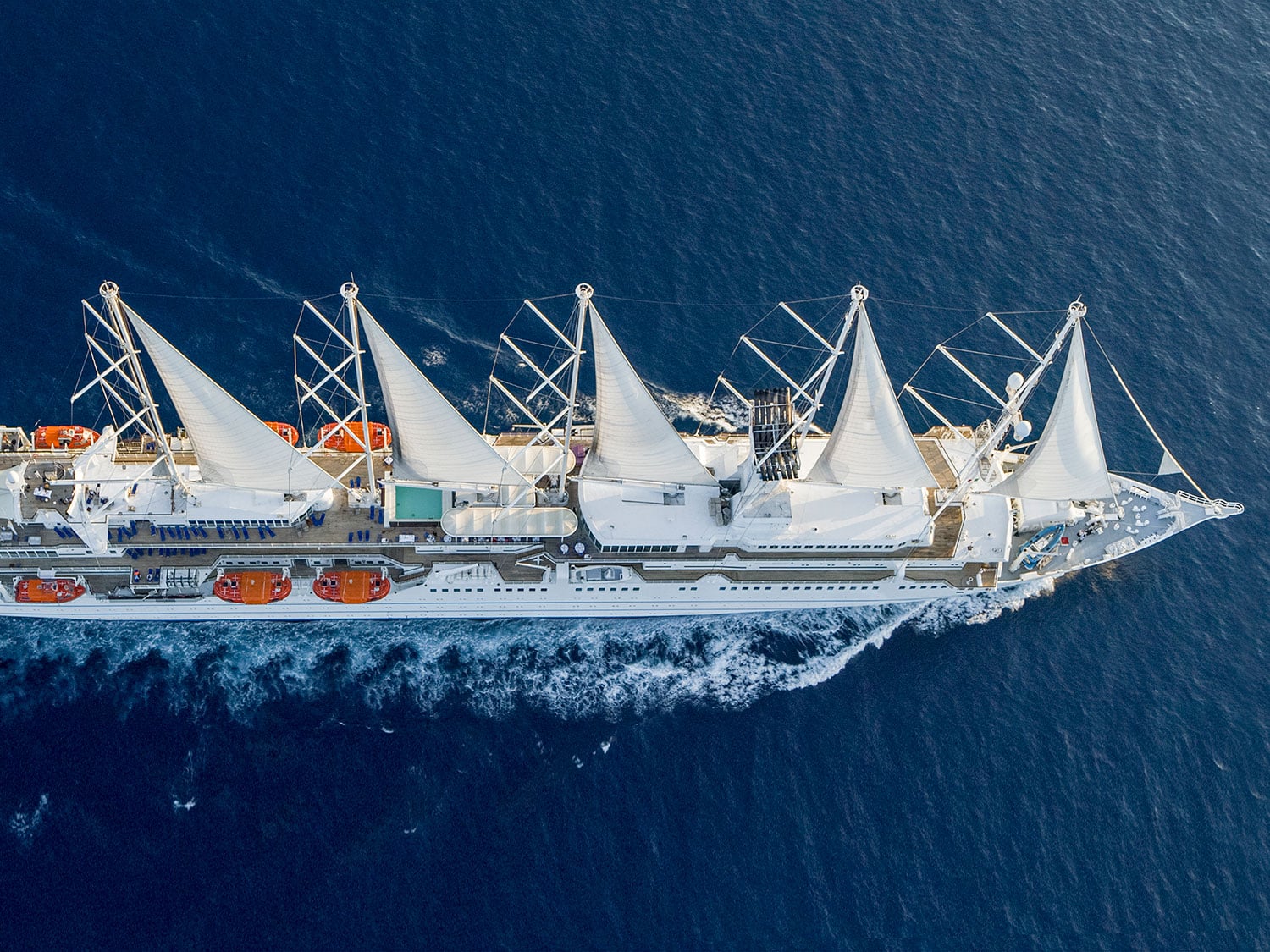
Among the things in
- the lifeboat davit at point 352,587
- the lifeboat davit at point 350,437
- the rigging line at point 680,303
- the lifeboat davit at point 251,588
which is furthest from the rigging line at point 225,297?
the lifeboat davit at point 352,587

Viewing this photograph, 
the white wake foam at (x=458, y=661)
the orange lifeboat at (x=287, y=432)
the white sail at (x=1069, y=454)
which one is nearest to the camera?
the white sail at (x=1069, y=454)

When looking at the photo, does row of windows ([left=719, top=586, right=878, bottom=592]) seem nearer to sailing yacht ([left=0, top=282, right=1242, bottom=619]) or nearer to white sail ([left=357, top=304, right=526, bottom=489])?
sailing yacht ([left=0, top=282, right=1242, bottom=619])

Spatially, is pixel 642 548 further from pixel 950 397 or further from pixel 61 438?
pixel 61 438

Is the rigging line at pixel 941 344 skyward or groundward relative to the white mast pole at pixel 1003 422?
skyward

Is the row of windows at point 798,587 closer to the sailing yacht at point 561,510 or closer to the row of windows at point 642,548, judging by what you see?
the sailing yacht at point 561,510

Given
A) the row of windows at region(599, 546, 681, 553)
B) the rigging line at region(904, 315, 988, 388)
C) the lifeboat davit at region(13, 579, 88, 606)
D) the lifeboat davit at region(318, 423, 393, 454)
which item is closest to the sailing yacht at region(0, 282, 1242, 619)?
the lifeboat davit at region(13, 579, 88, 606)

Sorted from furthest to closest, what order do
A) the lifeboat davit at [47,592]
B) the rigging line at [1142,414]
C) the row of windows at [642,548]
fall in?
the rigging line at [1142,414], the row of windows at [642,548], the lifeboat davit at [47,592]

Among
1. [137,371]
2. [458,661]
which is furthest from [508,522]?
[137,371]
